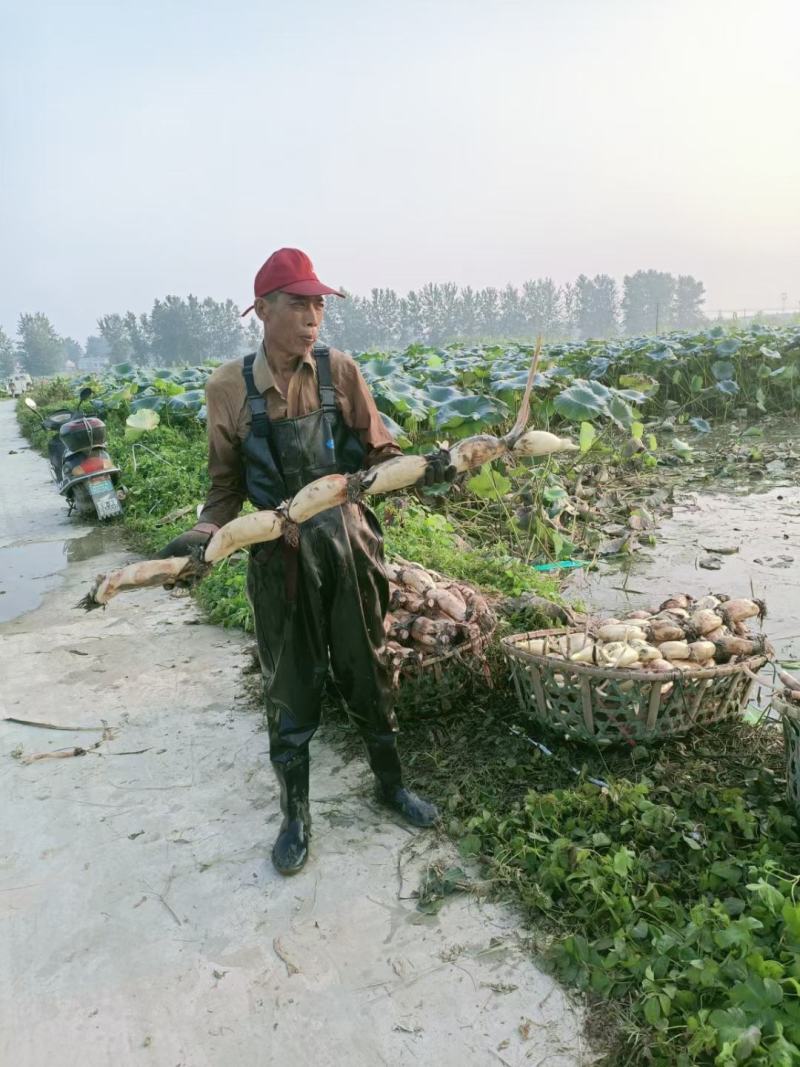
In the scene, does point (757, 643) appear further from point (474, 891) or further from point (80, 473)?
point (80, 473)

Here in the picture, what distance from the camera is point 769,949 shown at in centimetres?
185

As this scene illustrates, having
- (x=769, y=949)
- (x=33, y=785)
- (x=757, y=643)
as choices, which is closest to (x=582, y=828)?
(x=769, y=949)

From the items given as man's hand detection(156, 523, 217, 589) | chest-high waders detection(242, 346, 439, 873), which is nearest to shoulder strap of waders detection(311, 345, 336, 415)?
chest-high waders detection(242, 346, 439, 873)

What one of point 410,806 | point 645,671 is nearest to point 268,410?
point 410,806

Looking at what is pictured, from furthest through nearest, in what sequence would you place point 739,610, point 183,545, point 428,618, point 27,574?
point 27,574 → point 428,618 → point 739,610 → point 183,545

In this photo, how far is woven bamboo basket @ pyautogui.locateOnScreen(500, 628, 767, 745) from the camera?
8.67ft

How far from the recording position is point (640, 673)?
2.58 m

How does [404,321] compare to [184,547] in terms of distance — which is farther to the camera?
[404,321]

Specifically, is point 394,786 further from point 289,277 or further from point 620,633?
point 289,277

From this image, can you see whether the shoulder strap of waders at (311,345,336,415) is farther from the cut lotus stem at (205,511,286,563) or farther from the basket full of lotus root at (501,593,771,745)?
the basket full of lotus root at (501,593,771,745)

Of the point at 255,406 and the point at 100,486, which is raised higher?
the point at 255,406

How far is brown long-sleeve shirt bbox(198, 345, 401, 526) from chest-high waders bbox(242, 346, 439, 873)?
38mm

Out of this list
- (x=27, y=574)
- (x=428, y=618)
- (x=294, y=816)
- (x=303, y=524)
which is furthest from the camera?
(x=27, y=574)

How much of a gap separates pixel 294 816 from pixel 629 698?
48.6 inches
